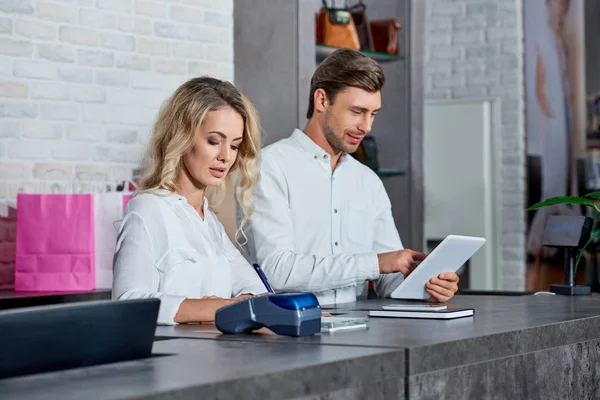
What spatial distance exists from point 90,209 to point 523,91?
151 inches

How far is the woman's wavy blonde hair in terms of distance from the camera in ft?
9.13

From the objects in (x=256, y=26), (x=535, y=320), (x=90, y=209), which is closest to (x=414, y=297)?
(x=535, y=320)

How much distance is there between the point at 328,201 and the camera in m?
3.64

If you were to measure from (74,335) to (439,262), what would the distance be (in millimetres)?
1461

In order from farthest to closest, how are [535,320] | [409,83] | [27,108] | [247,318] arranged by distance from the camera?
[409,83] < [27,108] < [535,320] < [247,318]

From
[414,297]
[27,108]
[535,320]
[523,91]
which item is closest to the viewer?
[535,320]

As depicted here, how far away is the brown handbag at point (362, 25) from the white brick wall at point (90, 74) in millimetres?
751

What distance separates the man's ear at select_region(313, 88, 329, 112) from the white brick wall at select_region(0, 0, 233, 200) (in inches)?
39.4

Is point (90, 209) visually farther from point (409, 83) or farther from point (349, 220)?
point (409, 83)

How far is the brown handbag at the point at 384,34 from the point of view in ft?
16.9

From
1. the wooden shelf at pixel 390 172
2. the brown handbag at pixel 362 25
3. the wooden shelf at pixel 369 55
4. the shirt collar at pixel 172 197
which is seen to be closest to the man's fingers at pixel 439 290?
the shirt collar at pixel 172 197

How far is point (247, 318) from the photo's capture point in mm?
2102

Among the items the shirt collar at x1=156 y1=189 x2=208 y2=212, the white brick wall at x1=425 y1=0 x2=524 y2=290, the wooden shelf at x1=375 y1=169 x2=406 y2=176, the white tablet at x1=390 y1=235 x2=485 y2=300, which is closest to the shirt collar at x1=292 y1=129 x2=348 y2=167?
the white tablet at x1=390 y1=235 x2=485 y2=300

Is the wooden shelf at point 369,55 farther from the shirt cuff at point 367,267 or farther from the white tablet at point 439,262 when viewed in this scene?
the white tablet at point 439,262
